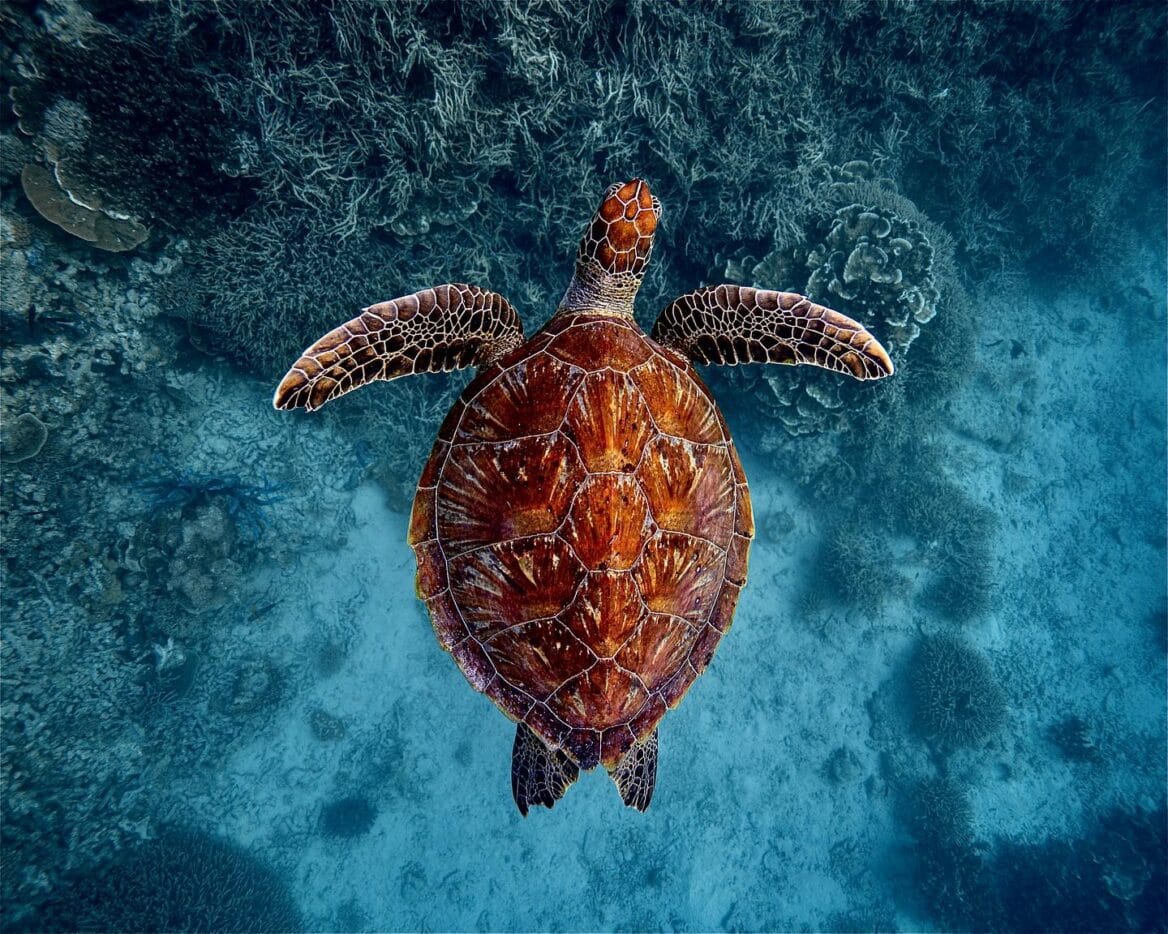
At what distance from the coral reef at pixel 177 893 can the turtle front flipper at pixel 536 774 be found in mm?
4477

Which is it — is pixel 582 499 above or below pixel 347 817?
above

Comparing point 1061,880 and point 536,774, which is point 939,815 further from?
point 536,774

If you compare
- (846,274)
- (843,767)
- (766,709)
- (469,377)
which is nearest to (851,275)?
(846,274)

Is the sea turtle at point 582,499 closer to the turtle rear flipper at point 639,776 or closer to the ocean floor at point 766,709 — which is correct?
the turtle rear flipper at point 639,776

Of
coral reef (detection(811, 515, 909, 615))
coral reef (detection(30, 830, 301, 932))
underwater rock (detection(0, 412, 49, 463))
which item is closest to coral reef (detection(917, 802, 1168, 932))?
coral reef (detection(811, 515, 909, 615))

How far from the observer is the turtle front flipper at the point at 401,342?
226 centimetres

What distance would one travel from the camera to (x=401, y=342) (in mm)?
2471

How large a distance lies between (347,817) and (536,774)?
4.21 metres

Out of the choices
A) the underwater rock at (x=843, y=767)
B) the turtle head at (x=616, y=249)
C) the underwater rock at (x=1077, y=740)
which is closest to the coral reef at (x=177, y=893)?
the underwater rock at (x=843, y=767)

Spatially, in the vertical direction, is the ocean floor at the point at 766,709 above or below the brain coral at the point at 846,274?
below

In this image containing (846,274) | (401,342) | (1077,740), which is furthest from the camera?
(1077,740)

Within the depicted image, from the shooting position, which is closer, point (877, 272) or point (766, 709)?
point (877, 272)

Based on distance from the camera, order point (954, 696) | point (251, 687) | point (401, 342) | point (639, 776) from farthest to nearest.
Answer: point (954, 696) → point (251, 687) → point (639, 776) → point (401, 342)

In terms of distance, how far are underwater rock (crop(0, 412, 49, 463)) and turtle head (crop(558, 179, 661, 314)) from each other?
4.21 metres
